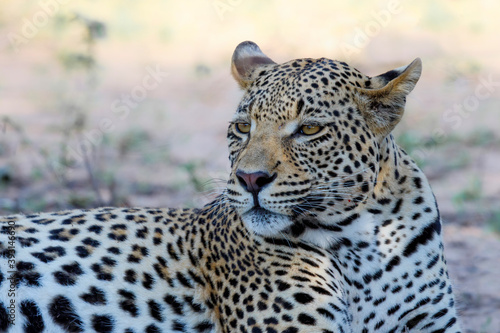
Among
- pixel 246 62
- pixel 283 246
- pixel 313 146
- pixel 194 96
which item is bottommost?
pixel 283 246

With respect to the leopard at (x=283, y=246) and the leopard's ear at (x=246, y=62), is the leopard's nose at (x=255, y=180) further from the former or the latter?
the leopard's ear at (x=246, y=62)

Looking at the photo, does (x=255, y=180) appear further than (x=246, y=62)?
No

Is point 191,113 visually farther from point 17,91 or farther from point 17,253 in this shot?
point 17,253

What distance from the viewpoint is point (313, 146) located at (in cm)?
508

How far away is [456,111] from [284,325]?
8.63m

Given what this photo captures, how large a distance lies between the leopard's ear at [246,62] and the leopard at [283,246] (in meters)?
0.03

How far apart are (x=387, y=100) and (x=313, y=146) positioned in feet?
1.91

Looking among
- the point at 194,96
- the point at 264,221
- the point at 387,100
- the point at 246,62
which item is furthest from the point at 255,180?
the point at 194,96

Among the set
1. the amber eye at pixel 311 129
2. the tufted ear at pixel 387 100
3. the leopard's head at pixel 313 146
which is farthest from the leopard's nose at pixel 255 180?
A: the tufted ear at pixel 387 100

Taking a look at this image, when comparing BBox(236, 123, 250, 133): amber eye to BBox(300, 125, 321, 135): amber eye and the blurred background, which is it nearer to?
BBox(300, 125, 321, 135): amber eye

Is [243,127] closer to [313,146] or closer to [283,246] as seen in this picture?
[313,146]

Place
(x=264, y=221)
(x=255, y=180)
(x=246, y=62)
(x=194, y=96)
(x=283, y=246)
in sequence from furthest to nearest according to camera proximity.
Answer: (x=194, y=96) → (x=246, y=62) → (x=283, y=246) → (x=264, y=221) → (x=255, y=180)

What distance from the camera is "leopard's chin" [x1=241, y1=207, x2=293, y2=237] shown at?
16.2ft

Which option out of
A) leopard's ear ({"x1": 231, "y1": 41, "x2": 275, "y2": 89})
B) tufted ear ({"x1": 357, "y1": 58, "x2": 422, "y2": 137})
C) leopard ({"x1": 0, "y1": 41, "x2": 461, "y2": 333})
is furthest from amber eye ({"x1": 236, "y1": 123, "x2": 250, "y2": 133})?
tufted ear ({"x1": 357, "y1": 58, "x2": 422, "y2": 137})
